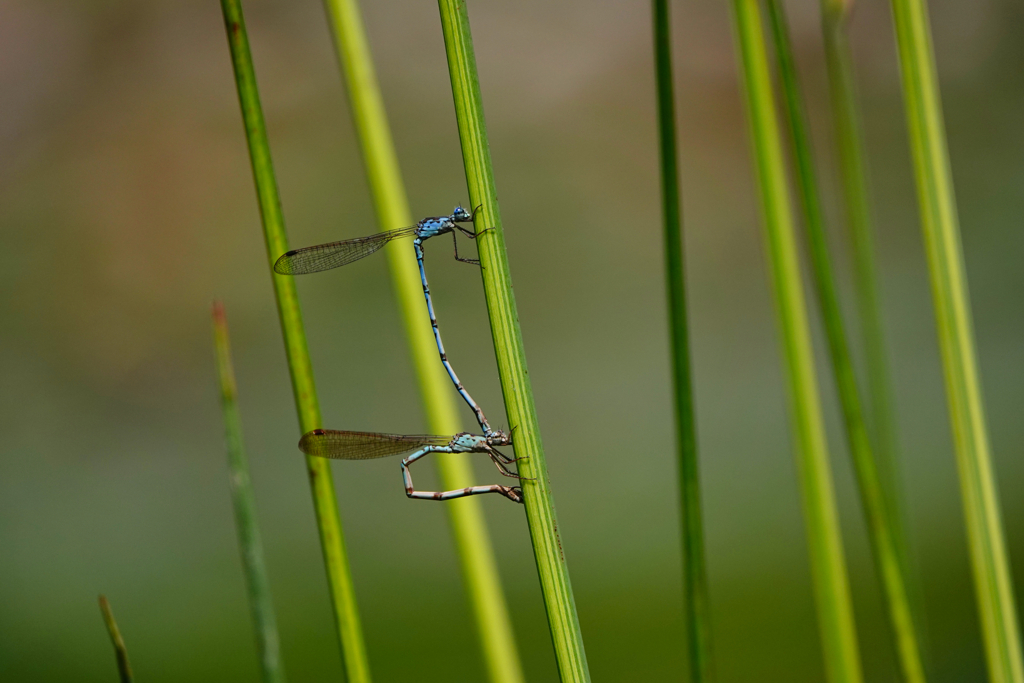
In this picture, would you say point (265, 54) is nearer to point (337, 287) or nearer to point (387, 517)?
point (337, 287)

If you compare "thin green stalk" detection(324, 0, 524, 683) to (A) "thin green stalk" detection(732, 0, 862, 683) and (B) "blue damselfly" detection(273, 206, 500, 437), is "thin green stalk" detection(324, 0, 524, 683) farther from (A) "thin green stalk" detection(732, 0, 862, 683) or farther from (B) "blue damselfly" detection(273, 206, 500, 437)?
(A) "thin green stalk" detection(732, 0, 862, 683)

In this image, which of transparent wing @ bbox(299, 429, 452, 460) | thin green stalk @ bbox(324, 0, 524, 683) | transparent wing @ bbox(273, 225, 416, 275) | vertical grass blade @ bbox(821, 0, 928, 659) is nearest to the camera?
thin green stalk @ bbox(324, 0, 524, 683)

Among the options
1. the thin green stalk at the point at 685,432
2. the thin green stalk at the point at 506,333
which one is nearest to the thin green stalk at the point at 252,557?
the thin green stalk at the point at 506,333

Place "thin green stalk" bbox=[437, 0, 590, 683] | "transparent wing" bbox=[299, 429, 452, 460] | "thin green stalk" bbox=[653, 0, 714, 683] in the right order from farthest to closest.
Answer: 1. "transparent wing" bbox=[299, 429, 452, 460]
2. "thin green stalk" bbox=[653, 0, 714, 683]
3. "thin green stalk" bbox=[437, 0, 590, 683]

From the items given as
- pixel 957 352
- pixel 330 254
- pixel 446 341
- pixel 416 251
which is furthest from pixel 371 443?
pixel 446 341

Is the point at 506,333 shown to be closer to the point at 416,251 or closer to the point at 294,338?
the point at 294,338

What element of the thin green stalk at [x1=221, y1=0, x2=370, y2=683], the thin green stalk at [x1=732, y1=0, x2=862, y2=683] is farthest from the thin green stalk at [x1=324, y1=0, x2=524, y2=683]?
the thin green stalk at [x1=732, y1=0, x2=862, y2=683]

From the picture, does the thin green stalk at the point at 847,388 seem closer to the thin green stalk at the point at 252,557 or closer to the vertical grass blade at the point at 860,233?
the vertical grass blade at the point at 860,233
